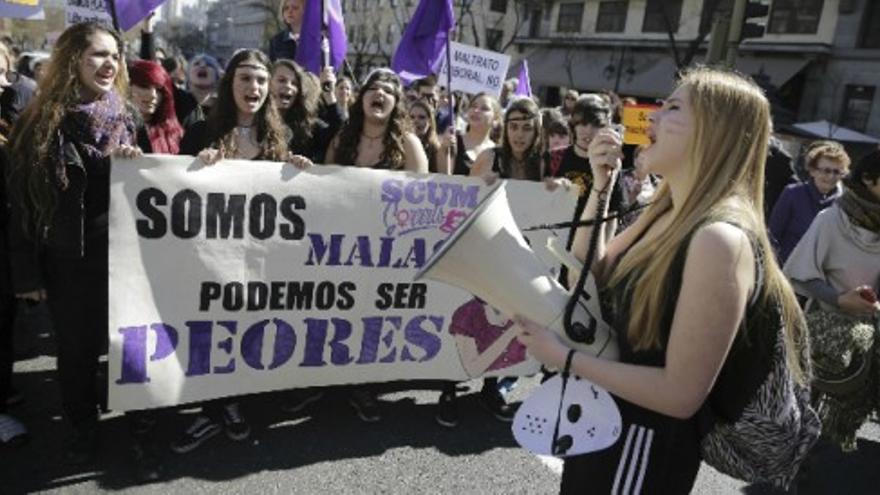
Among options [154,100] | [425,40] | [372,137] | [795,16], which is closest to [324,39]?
[425,40]

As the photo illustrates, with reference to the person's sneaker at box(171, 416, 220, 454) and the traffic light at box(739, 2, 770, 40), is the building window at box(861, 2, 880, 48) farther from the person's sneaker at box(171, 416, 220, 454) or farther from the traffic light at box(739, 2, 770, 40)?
the person's sneaker at box(171, 416, 220, 454)

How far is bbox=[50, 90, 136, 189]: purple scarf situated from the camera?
2750mm

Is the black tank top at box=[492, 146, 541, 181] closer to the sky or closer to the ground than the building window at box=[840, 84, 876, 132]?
closer to the ground

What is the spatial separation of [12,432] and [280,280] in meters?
1.40

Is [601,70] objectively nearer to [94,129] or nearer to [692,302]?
[94,129]

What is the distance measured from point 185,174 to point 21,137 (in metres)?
0.66

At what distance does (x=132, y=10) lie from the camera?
486 cm

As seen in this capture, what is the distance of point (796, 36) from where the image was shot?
24797 millimetres

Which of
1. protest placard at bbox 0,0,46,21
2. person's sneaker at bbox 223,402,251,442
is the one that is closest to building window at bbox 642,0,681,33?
protest placard at bbox 0,0,46,21

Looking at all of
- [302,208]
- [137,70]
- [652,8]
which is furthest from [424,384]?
[652,8]

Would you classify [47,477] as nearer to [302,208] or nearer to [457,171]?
[302,208]

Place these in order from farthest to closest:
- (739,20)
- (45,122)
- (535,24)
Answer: (535,24), (739,20), (45,122)

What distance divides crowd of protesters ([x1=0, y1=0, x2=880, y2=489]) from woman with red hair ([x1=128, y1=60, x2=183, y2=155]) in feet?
0.04

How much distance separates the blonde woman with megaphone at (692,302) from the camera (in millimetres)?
1354
